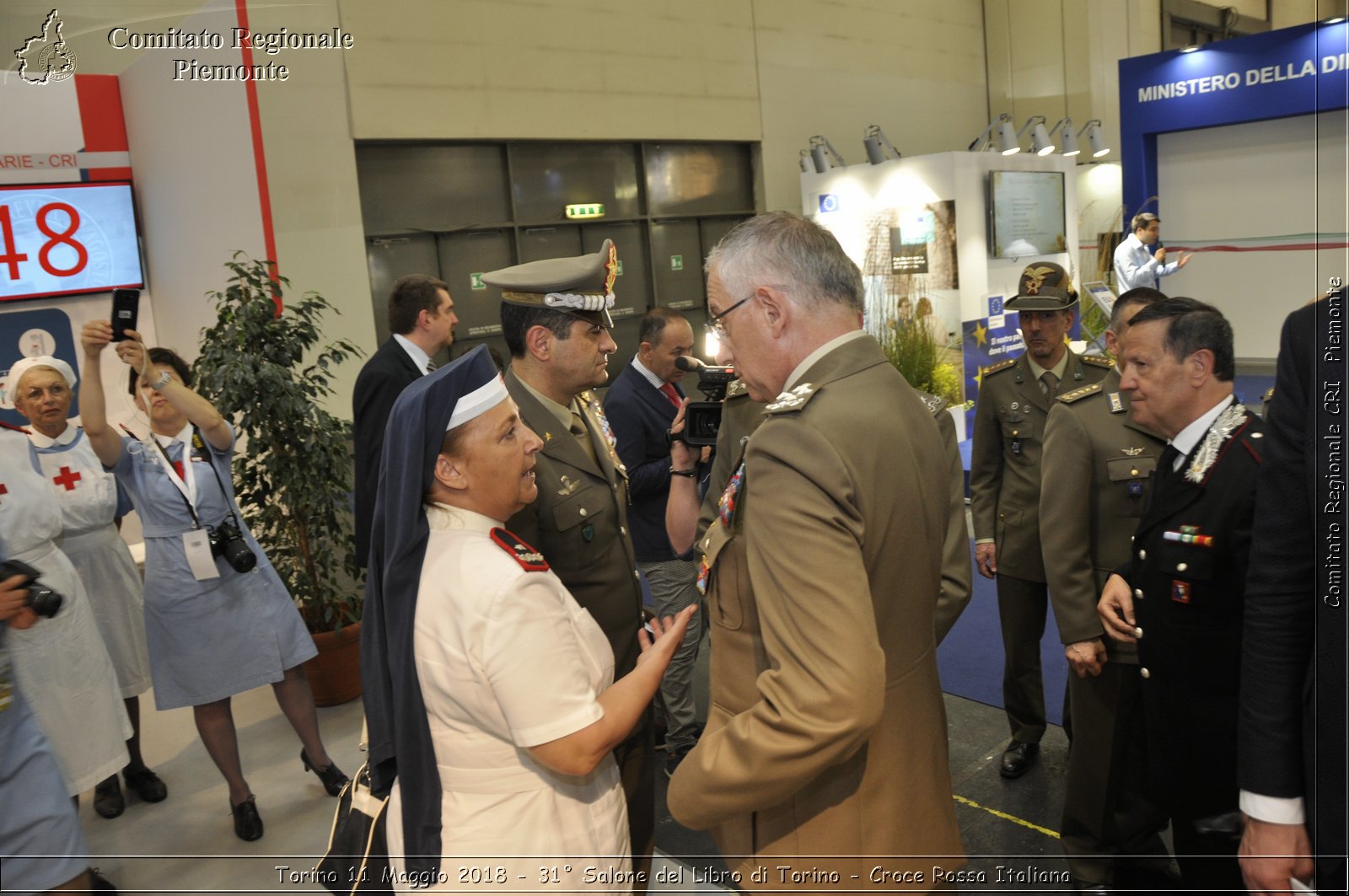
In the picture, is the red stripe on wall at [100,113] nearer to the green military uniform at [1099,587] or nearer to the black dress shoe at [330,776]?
the black dress shoe at [330,776]

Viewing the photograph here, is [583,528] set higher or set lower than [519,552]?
lower

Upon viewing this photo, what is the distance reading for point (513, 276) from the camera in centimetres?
226

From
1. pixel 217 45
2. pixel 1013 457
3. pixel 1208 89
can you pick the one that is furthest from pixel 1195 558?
pixel 1208 89

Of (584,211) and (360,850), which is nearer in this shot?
(360,850)

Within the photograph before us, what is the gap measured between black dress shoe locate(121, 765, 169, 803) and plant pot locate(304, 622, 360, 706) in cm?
75

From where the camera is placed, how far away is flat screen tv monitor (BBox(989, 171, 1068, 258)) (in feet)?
29.2

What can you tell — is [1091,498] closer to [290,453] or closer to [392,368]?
[392,368]

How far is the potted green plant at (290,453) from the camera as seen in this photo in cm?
398

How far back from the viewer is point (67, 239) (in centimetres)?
576

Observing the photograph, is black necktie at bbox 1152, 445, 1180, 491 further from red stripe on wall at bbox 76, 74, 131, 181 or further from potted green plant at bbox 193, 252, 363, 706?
red stripe on wall at bbox 76, 74, 131, 181

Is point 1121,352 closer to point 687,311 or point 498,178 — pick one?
point 498,178

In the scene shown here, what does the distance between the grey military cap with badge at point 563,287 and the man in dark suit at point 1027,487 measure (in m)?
1.54

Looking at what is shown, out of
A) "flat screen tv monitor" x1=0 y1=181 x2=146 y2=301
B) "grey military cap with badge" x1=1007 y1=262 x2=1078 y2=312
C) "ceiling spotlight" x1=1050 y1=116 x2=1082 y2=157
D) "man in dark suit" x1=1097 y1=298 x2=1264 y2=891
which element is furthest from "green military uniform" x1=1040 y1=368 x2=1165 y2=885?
"ceiling spotlight" x1=1050 y1=116 x2=1082 y2=157

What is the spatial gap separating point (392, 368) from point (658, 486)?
1.14 meters
